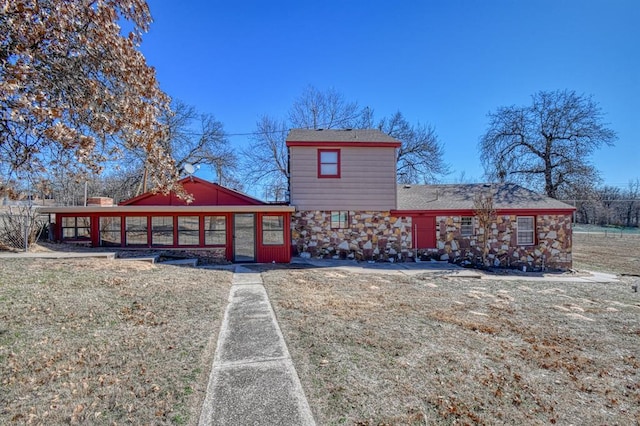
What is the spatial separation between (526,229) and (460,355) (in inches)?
447

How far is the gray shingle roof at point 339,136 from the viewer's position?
12.5 m

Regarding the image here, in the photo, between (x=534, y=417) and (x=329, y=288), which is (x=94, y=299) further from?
(x=534, y=417)

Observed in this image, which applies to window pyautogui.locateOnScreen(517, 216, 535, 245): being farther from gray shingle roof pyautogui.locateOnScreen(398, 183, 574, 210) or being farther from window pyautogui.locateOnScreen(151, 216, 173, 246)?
window pyautogui.locateOnScreen(151, 216, 173, 246)

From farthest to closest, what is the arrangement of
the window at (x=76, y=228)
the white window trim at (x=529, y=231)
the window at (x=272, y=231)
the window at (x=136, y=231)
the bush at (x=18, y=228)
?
the white window trim at (x=529, y=231)
the window at (x=272, y=231)
the window at (x=76, y=228)
the window at (x=136, y=231)
the bush at (x=18, y=228)

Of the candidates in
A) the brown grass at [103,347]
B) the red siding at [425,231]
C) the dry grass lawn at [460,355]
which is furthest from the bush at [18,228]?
the red siding at [425,231]

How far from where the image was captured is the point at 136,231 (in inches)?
454

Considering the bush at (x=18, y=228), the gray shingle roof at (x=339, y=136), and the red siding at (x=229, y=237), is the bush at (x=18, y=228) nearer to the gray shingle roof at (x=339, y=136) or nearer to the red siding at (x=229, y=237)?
the red siding at (x=229, y=237)

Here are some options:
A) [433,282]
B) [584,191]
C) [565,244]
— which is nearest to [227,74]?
[433,282]

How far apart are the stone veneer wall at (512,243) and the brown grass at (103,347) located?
31.1 feet

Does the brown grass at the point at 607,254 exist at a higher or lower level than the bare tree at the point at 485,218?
lower

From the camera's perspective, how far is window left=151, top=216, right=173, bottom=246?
1157 cm

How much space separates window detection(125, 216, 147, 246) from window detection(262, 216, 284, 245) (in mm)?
4311

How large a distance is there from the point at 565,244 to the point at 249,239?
12588mm

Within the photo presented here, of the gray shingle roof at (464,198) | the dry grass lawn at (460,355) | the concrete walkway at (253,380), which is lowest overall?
the dry grass lawn at (460,355)
